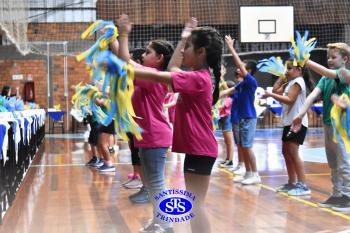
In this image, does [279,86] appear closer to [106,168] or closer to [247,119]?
[247,119]

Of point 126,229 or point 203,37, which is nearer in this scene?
point 203,37

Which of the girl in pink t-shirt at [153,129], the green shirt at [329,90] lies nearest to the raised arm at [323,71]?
the green shirt at [329,90]

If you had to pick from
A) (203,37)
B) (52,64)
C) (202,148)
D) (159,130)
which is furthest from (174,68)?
(52,64)

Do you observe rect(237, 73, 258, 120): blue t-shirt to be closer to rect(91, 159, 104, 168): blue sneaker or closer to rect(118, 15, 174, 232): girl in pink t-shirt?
rect(118, 15, 174, 232): girl in pink t-shirt

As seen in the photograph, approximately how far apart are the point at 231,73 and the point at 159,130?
1620 centimetres

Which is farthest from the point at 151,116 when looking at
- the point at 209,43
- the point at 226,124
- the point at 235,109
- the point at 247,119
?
the point at 226,124

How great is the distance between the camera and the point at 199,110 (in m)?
3.06

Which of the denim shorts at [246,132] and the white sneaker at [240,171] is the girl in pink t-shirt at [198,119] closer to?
the denim shorts at [246,132]

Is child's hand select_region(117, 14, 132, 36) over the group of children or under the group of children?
over

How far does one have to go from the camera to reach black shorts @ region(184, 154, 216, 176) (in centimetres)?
303

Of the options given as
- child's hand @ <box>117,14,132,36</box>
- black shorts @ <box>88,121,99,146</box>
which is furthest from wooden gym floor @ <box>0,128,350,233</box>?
child's hand @ <box>117,14,132,36</box>

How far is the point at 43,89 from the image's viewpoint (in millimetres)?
17828

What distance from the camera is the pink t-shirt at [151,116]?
399 centimetres

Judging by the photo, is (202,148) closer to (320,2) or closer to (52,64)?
(52,64)
